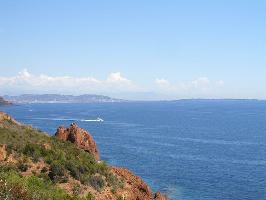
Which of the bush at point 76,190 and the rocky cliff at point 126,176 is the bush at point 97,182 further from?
the rocky cliff at point 126,176

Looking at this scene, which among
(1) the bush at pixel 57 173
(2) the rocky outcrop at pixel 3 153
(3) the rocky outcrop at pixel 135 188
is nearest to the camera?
(1) the bush at pixel 57 173

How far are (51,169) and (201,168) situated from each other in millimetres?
50274

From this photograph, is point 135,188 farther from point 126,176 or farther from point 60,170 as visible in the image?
point 60,170

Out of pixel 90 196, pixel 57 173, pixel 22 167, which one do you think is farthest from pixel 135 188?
pixel 22 167

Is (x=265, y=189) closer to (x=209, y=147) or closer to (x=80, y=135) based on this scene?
(x=80, y=135)

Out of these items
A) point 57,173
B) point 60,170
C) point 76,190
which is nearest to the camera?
point 76,190

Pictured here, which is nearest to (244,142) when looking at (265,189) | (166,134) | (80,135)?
(166,134)

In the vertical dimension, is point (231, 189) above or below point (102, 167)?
below

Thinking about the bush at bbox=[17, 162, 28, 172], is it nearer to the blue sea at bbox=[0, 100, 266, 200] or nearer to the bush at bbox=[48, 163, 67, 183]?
the bush at bbox=[48, 163, 67, 183]

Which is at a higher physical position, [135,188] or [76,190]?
[76,190]

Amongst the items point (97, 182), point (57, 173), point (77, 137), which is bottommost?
point (97, 182)

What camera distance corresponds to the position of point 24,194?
84.8 feet

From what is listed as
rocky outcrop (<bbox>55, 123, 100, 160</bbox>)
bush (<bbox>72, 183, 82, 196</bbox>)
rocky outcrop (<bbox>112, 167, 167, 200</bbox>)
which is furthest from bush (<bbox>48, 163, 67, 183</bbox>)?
rocky outcrop (<bbox>55, 123, 100, 160</bbox>)

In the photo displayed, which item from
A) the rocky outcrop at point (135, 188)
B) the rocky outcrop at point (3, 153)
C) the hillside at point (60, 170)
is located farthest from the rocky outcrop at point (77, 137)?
the rocky outcrop at point (3, 153)
